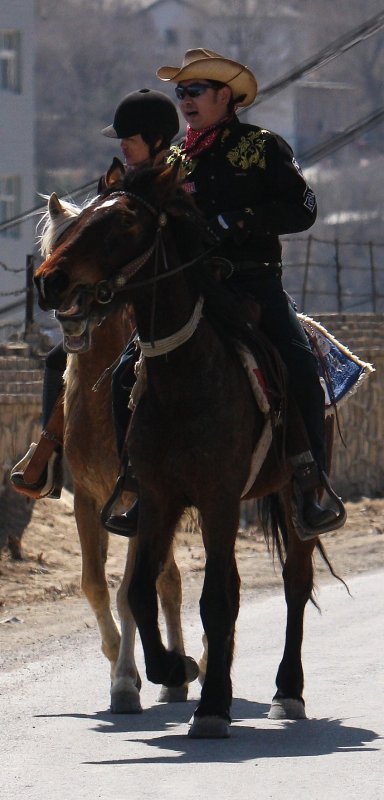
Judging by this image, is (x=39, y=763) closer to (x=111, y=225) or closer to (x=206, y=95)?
(x=111, y=225)

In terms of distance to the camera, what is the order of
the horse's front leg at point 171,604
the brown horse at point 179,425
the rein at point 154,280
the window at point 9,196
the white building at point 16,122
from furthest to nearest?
1. the white building at point 16,122
2. the window at point 9,196
3. the horse's front leg at point 171,604
4. the brown horse at point 179,425
5. the rein at point 154,280

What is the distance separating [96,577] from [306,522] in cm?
136

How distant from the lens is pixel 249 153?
8188 mm

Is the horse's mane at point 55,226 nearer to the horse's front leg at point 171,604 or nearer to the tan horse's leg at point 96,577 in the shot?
the tan horse's leg at point 96,577

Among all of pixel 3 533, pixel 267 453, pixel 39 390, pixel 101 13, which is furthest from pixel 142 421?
pixel 101 13

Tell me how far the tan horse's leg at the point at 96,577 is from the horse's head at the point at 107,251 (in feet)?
6.79

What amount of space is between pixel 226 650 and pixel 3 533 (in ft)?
19.2

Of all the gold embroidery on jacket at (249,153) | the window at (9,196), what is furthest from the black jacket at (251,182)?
the window at (9,196)

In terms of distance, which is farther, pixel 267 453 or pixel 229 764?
pixel 267 453

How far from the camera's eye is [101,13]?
147 m

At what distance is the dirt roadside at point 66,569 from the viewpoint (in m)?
10.8

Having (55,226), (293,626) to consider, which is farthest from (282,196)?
(293,626)

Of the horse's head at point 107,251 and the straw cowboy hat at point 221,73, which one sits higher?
the straw cowboy hat at point 221,73

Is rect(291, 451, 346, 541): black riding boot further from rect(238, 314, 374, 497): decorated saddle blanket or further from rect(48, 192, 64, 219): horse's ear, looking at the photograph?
rect(48, 192, 64, 219): horse's ear
